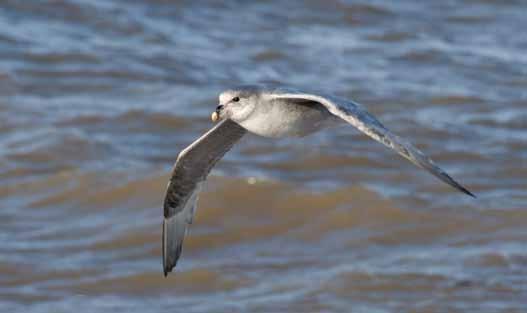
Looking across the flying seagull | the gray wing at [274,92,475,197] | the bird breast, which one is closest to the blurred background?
the flying seagull

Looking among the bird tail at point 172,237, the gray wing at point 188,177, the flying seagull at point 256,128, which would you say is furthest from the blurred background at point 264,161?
the flying seagull at point 256,128

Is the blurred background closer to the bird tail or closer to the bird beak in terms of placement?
the bird tail

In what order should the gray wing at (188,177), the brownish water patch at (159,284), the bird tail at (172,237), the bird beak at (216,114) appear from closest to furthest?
the bird beak at (216,114) < the gray wing at (188,177) < the bird tail at (172,237) < the brownish water patch at (159,284)

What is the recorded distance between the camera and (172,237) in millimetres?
7566

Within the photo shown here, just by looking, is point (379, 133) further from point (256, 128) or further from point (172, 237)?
point (172, 237)

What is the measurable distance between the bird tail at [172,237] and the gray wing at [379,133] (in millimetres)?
1858

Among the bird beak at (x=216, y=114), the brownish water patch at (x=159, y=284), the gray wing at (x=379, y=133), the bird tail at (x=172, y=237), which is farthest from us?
the brownish water patch at (x=159, y=284)

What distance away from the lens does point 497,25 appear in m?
15.6

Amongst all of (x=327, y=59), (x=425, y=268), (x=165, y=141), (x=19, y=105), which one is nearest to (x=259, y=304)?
(x=425, y=268)

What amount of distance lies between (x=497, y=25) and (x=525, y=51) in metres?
1.10

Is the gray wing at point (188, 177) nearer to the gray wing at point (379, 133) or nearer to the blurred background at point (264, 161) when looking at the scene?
the blurred background at point (264, 161)

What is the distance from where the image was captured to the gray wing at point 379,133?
18.0 ft

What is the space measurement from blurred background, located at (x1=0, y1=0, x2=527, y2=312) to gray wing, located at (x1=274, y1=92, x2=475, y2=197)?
2.71m

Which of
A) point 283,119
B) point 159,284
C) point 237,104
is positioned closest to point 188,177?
point 237,104
